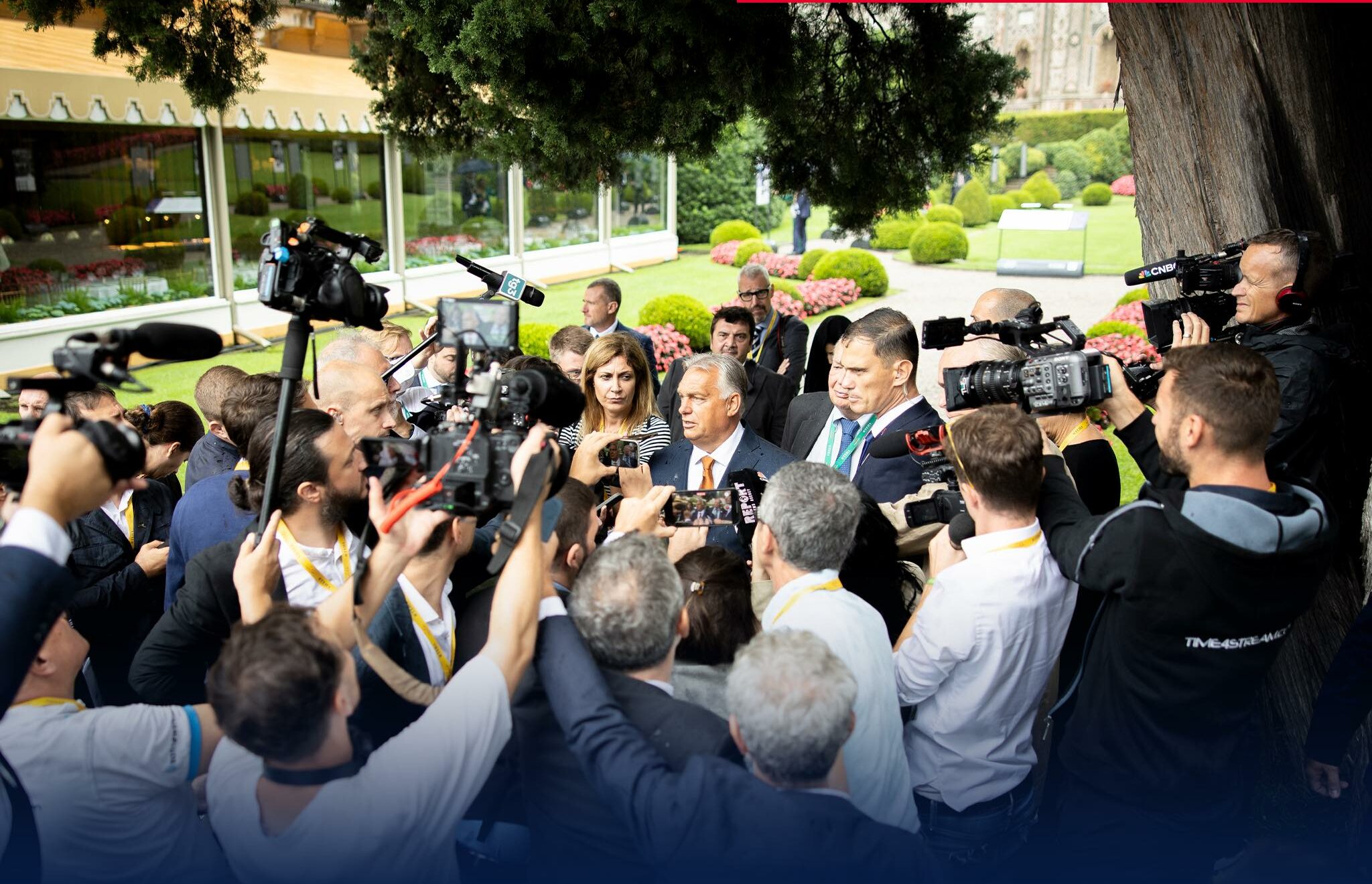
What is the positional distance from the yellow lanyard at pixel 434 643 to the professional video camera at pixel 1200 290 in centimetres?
310

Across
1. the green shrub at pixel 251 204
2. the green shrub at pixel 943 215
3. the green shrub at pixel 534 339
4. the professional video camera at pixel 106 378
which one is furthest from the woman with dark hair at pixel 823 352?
the green shrub at pixel 943 215

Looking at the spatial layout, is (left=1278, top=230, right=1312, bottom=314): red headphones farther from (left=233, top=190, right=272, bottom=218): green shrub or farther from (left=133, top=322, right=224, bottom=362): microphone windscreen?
(left=233, top=190, right=272, bottom=218): green shrub

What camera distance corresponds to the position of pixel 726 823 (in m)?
2.22

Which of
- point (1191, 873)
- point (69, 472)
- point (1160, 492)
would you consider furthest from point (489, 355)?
point (1191, 873)

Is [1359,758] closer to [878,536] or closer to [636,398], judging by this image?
[878,536]

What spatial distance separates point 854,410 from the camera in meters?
4.82

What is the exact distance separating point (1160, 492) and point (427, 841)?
2.21 meters

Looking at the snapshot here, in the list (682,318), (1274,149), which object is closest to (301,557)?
(1274,149)

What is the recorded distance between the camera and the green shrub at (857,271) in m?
21.0

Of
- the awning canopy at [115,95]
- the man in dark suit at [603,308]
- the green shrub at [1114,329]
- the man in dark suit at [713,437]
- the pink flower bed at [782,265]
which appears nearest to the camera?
the man in dark suit at [713,437]

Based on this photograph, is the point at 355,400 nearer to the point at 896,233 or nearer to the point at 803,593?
the point at 803,593

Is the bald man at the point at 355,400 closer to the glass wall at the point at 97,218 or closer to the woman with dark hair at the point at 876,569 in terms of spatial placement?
the woman with dark hair at the point at 876,569

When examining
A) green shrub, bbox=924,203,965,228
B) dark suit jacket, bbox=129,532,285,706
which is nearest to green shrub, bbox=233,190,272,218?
dark suit jacket, bbox=129,532,285,706

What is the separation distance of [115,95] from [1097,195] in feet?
110
